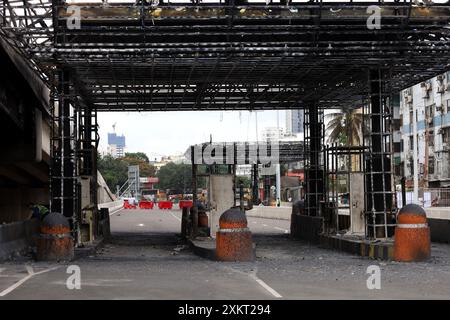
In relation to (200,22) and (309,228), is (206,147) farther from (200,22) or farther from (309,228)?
(200,22)

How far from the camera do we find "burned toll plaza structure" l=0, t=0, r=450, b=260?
1980 cm

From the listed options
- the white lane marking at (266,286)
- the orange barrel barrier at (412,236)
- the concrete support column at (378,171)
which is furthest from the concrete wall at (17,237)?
the concrete support column at (378,171)

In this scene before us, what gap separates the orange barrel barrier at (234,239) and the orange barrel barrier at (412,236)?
12.0ft

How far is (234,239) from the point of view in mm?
19125

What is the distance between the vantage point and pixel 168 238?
3194cm

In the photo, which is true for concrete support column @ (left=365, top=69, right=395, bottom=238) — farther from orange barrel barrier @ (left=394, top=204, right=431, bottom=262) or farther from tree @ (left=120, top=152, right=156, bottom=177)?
tree @ (left=120, top=152, right=156, bottom=177)

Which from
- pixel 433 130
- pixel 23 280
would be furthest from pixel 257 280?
pixel 433 130

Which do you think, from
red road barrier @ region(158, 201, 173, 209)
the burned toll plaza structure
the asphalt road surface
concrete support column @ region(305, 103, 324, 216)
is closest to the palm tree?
red road barrier @ region(158, 201, 173, 209)

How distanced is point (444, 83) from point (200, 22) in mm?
59835

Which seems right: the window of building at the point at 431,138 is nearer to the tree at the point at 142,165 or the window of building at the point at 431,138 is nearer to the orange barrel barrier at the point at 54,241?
the orange barrel barrier at the point at 54,241

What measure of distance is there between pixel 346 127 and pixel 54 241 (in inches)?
2049

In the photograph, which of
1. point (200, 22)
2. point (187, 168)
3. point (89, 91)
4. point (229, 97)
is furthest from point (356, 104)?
point (187, 168)

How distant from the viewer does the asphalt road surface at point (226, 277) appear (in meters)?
12.4

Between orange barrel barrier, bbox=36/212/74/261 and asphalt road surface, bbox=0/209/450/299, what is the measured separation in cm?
44
